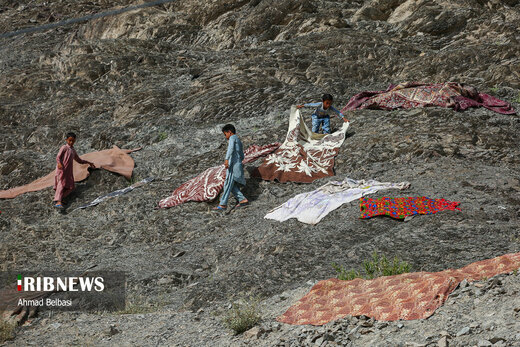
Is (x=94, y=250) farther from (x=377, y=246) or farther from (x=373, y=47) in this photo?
(x=373, y=47)

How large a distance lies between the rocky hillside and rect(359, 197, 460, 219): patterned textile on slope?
123mm

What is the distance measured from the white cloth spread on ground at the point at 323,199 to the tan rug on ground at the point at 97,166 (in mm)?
4125

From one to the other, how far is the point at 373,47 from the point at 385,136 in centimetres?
681

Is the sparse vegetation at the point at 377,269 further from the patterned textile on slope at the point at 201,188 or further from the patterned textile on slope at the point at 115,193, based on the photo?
the patterned textile on slope at the point at 115,193

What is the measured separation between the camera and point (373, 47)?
15234 millimetres

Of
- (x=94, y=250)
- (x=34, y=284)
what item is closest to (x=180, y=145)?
(x=94, y=250)

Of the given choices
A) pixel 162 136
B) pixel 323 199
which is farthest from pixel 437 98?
pixel 162 136

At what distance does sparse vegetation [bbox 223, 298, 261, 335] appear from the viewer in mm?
4320

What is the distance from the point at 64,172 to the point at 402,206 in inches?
238

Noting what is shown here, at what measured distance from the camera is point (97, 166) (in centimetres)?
1014

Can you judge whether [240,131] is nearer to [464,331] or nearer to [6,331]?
[6,331]

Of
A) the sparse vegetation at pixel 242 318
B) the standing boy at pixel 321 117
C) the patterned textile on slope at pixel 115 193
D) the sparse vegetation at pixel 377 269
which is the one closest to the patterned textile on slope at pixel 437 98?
the standing boy at pixel 321 117

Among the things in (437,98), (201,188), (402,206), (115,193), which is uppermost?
(437,98)

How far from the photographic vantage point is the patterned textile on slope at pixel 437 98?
10.1 metres
